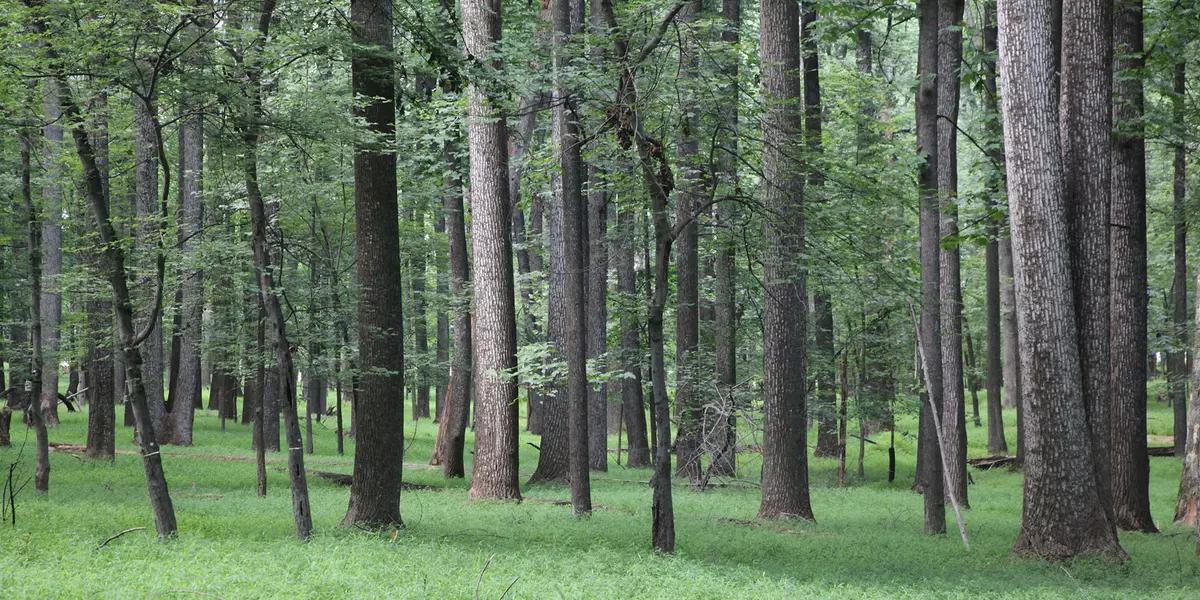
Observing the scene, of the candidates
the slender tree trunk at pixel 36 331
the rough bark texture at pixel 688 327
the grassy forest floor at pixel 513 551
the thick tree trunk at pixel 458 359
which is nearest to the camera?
the grassy forest floor at pixel 513 551

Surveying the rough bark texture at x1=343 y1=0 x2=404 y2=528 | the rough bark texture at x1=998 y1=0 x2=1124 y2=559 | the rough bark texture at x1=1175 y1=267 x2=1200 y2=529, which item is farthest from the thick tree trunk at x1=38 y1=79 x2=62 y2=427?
the rough bark texture at x1=1175 y1=267 x2=1200 y2=529

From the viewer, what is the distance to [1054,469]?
968 cm

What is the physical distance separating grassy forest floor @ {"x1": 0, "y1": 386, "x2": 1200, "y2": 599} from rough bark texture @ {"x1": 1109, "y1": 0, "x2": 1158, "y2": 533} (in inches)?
30.5

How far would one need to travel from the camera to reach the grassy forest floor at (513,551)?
711 centimetres

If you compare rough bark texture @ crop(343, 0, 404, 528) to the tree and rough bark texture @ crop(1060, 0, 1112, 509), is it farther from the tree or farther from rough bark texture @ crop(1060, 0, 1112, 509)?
the tree

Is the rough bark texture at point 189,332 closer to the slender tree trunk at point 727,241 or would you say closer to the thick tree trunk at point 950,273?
the slender tree trunk at point 727,241

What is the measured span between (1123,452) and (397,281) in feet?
31.7

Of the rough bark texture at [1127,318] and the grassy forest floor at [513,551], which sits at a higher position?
the rough bark texture at [1127,318]

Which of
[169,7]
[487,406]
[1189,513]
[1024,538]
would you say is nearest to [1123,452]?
[1189,513]

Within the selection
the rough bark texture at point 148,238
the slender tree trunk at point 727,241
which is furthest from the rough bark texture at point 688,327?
the rough bark texture at point 148,238

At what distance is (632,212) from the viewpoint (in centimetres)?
1430

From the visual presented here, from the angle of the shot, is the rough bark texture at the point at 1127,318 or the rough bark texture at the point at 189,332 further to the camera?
the rough bark texture at the point at 189,332

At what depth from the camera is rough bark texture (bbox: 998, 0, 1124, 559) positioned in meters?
9.64

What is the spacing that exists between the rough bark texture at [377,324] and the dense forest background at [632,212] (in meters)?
0.03
